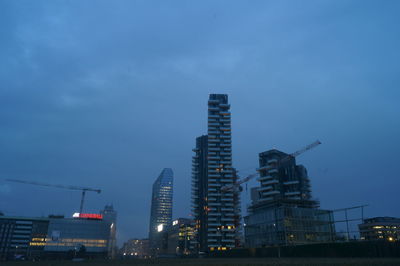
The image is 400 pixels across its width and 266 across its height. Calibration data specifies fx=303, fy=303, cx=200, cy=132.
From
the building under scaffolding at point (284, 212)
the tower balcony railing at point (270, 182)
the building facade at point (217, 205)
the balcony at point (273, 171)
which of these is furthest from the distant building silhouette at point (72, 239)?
the balcony at point (273, 171)

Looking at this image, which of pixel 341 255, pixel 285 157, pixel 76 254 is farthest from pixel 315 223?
pixel 76 254

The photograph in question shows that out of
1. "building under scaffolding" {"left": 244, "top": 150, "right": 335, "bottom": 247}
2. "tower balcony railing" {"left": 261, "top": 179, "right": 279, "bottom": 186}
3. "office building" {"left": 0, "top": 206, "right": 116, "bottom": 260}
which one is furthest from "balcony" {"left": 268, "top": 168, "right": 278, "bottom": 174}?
"office building" {"left": 0, "top": 206, "right": 116, "bottom": 260}

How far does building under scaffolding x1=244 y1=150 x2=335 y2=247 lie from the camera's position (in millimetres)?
131250

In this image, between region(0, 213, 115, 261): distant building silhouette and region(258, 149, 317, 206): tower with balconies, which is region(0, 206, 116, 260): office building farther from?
region(258, 149, 317, 206): tower with balconies

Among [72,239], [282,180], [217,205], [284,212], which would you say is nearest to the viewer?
[284,212]

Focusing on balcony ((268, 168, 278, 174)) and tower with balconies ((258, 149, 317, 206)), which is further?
balcony ((268, 168, 278, 174))

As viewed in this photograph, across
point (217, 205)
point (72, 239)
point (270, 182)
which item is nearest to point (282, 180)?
point (270, 182)

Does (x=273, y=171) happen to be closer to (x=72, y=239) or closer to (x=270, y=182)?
(x=270, y=182)

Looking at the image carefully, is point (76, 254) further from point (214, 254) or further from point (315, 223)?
point (315, 223)

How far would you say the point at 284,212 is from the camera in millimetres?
132125

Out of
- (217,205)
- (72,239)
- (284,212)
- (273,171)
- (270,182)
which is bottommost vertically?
(72,239)

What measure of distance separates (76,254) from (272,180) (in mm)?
110736

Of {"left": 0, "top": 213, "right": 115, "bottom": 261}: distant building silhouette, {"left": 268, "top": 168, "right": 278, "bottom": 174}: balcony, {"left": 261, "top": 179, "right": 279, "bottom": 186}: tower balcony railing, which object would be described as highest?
{"left": 268, "top": 168, "right": 278, "bottom": 174}: balcony

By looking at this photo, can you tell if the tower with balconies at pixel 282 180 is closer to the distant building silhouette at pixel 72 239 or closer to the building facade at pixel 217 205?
the building facade at pixel 217 205
